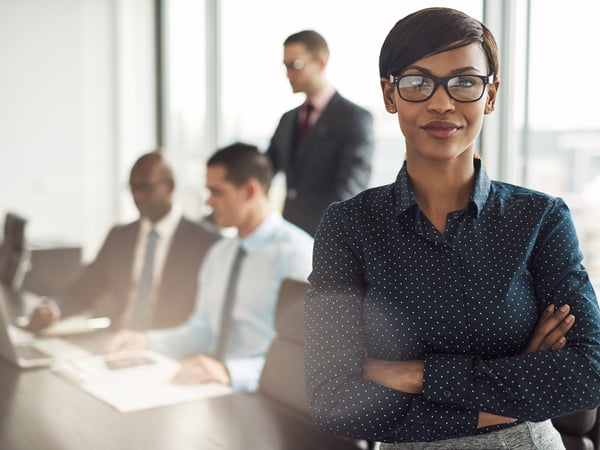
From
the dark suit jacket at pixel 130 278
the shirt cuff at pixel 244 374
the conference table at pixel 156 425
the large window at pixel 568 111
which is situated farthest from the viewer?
the dark suit jacket at pixel 130 278

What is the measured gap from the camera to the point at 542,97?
3.03m

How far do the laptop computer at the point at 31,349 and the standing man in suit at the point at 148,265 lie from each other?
575 millimetres

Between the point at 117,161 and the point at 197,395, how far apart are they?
4.73 meters

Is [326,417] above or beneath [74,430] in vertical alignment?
above

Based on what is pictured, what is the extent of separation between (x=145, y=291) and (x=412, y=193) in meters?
2.15

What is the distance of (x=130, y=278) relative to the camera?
11.0 feet

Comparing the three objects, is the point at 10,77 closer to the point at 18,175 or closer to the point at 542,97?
the point at 18,175

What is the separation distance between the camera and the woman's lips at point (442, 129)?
1.20 metres

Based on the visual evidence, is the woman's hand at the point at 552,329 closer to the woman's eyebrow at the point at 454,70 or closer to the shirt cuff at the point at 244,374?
the woman's eyebrow at the point at 454,70

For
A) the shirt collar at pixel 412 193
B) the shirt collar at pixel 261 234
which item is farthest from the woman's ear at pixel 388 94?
the shirt collar at pixel 261 234

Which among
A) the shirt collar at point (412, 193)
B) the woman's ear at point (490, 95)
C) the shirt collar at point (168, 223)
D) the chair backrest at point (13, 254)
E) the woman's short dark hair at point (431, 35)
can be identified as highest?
the woman's short dark hair at point (431, 35)

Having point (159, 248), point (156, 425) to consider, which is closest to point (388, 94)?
point (156, 425)

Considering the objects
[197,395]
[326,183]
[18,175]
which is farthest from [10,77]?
[197,395]

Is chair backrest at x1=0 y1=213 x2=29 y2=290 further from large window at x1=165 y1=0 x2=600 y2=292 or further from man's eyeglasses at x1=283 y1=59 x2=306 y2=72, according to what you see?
man's eyeglasses at x1=283 y1=59 x2=306 y2=72
